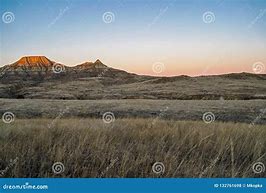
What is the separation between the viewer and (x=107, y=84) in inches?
169

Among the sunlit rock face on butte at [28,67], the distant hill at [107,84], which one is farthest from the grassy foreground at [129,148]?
the sunlit rock face on butte at [28,67]

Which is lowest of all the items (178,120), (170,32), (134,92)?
(178,120)

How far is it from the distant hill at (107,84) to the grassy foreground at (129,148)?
0.30 m

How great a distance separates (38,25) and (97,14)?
1.91 feet

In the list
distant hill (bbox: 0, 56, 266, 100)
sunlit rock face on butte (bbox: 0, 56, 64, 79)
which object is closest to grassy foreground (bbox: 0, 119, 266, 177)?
distant hill (bbox: 0, 56, 266, 100)

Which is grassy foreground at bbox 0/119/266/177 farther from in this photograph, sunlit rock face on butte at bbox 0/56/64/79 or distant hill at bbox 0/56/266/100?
sunlit rock face on butte at bbox 0/56/64/79

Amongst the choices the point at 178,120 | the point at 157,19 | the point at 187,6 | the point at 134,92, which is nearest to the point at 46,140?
the point at 134,92

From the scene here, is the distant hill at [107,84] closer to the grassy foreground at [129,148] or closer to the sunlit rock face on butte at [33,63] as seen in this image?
the sunlit rock face on butte at [33,63]

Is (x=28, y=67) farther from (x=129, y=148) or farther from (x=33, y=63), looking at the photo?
(x=129, y=148)

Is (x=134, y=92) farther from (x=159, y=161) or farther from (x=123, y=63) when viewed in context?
(x=159, y=161)

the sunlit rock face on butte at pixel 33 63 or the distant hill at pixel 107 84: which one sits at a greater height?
the sunlit rock face on butte at pixel 33 63

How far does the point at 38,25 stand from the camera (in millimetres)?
4223

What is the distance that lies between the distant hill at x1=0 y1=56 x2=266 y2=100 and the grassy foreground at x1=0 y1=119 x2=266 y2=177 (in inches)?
11.8

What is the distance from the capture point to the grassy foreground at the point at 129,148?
3.81 metres
